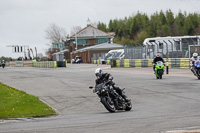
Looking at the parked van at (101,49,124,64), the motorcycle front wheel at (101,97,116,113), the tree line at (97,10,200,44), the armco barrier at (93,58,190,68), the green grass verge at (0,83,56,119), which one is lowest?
the green grass verge at (0,83,56,119)

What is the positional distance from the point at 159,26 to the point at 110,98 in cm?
10901

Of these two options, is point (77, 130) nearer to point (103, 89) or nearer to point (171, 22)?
point (103, 89)

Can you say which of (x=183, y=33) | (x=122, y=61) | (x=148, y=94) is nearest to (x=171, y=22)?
(x=183, y=33)

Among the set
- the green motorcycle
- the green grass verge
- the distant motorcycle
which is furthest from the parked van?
the green grass verge

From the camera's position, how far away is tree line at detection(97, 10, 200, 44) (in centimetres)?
11112

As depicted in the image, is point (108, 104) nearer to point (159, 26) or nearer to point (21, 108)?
point (21, 108)

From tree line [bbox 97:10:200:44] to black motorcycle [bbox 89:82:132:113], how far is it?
9067 cm

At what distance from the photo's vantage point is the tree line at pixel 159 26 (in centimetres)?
11112

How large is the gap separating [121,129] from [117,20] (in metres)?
162

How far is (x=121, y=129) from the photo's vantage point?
29.0ft

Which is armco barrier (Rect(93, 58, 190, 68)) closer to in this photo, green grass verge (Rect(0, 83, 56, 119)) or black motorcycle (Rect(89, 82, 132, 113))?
green grass verge (Rect(0, 83, 56, 119))

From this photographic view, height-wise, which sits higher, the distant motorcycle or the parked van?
the parked van

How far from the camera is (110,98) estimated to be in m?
13.2

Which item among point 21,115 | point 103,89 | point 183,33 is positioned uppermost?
point 183,33
